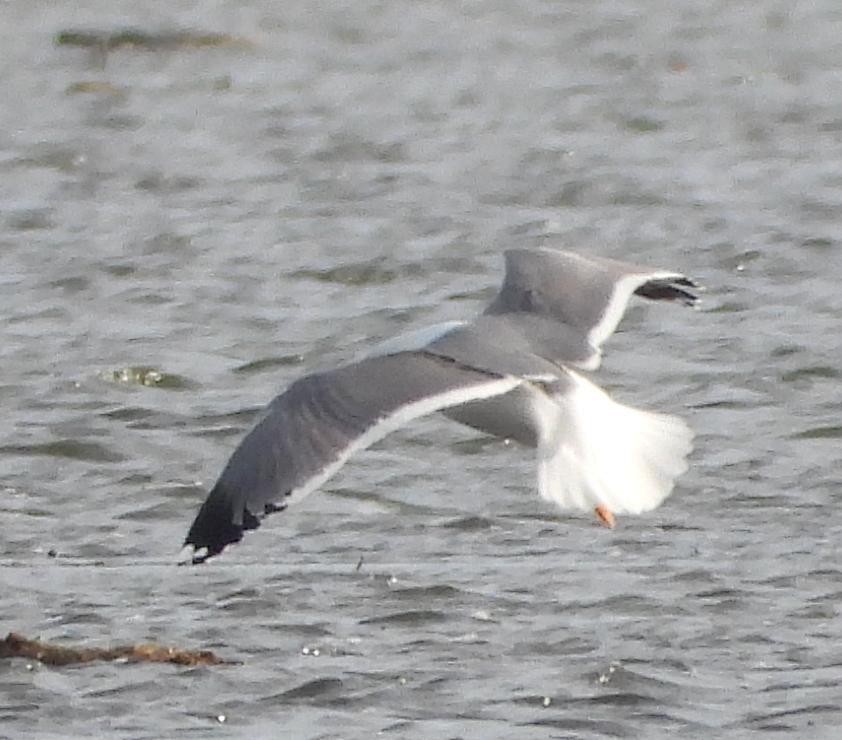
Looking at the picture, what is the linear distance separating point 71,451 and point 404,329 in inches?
77.7

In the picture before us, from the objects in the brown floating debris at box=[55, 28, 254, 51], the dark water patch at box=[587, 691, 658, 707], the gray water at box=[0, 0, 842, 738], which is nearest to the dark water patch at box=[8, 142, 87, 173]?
the gray water at box=[0, 0, 842, 738]

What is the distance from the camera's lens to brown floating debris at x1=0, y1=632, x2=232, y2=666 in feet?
21.8

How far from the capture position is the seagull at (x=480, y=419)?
596 centimetres

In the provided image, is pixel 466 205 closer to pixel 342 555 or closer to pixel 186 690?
pixel 342 555

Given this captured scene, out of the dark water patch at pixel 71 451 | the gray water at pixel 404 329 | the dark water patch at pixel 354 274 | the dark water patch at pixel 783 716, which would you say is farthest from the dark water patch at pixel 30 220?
the dark water patch at pixel 783 716

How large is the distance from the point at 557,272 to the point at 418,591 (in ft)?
3.07

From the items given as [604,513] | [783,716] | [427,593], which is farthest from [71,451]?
[783,716]

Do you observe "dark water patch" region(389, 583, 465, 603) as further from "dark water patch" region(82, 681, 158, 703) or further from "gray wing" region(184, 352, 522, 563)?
"gray wing" region(184, 352, 522, 563)

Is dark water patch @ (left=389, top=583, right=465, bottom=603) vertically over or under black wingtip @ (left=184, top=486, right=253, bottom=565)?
under

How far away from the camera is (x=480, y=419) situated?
6.70 m

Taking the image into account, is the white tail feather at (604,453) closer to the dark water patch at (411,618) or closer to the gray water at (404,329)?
the gray water at (404,329)

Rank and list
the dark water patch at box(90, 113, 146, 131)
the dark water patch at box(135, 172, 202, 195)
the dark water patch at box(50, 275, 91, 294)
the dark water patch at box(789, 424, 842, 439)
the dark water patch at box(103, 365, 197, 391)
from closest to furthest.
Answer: the dark water patch at box(789, 424, 842, 439)
the dark water patch at box(103, 365, 197, 391)
the dark water patch at box(50, 275, 91, 294)
the dark water patch at box(135, 172, 202, 195)
the dark water patch at box(90, 113, 146, 131)

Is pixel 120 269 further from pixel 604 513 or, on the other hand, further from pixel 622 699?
pixel 622 699

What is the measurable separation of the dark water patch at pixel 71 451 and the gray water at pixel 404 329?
0.02 m
